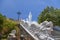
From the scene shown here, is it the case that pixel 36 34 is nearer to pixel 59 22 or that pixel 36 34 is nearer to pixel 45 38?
pixel 45 38

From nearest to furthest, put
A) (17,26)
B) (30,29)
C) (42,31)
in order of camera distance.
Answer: (42,31) → (30,29) → (17,26)

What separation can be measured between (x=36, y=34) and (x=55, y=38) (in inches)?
54.7

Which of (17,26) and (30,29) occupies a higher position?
(17,26)

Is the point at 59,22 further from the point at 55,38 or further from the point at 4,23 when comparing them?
the point at 55,38

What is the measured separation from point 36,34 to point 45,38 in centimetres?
132

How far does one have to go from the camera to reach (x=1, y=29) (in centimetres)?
2233

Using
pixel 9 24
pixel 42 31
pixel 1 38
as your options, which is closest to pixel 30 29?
pixel 42 31

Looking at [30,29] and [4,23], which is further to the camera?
[4,23]

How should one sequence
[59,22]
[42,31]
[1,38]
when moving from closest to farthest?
[42,31] → [1,38] → [59,22]

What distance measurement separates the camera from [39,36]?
57.2 ft

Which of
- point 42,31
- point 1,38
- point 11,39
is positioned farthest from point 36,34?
point 1,38

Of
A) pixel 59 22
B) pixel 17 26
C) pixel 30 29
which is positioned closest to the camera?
pixel 30 29

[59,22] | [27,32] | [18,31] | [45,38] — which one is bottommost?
[45,38]

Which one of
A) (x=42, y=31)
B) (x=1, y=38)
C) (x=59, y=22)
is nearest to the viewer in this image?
(x=42, y=31)
